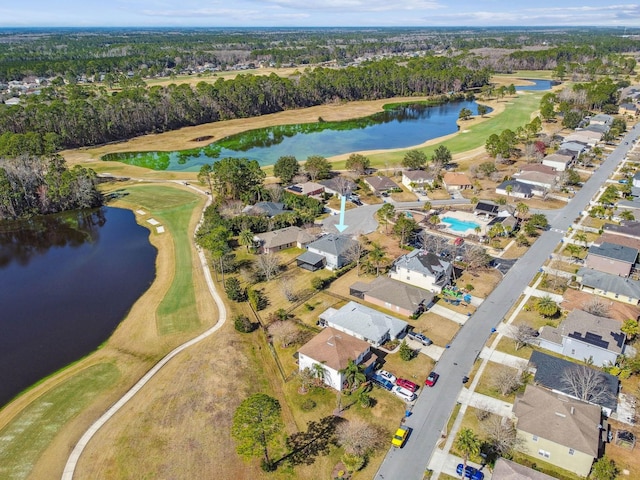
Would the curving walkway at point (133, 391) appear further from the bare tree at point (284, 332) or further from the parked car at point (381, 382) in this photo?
the parked car at point (381, 382)

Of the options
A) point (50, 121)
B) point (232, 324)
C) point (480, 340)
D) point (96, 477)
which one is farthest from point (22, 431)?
point (50, 121)

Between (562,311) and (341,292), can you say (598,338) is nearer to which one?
(562,311)

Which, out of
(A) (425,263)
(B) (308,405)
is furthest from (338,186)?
(B) (308,405)

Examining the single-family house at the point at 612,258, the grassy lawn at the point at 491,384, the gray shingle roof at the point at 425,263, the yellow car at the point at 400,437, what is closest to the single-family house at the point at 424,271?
the gray shingle roof at the point at 425,263

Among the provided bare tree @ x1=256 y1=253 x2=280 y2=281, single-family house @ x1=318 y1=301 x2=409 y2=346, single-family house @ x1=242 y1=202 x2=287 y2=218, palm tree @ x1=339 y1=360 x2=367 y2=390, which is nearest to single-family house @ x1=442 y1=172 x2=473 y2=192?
single-family house @ x1=242 y1=202 x2=287 y2=218

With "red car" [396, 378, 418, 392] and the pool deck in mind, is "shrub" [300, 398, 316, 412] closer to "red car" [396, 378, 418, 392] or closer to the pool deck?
"red car" [396, 378, 418, 392]

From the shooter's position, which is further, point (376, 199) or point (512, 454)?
point (376, 199)

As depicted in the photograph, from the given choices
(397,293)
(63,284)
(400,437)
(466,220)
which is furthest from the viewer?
(466,220)

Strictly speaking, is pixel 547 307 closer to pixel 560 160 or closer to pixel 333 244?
pixel 333 244
